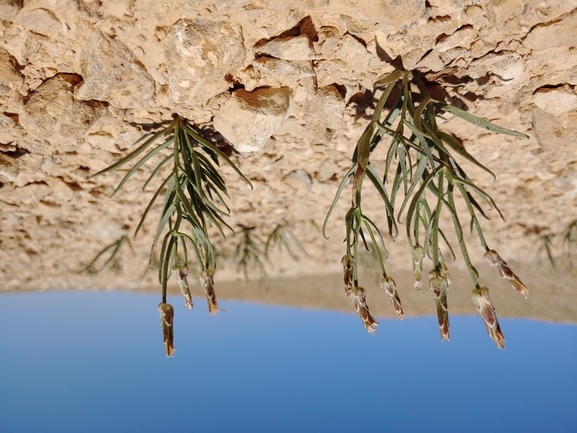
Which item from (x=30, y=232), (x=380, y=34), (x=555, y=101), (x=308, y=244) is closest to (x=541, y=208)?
(x=555, y=101)

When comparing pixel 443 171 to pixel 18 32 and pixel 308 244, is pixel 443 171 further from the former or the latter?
pixel 308 244

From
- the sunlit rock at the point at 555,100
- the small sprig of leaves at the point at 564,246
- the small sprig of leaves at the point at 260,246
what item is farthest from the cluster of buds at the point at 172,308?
the small sprig of leaves at the point at 564,246

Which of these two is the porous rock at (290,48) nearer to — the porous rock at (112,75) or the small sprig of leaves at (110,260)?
the porous rock at (112,75)

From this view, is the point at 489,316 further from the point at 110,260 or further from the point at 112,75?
the point at 110,260

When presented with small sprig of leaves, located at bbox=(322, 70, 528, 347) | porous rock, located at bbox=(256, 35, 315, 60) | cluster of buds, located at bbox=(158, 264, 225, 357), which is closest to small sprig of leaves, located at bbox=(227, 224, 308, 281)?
cluster of buds, located at bbox=(158, 264, 225, 357)

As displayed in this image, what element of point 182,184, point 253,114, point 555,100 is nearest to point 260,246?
point 182,184

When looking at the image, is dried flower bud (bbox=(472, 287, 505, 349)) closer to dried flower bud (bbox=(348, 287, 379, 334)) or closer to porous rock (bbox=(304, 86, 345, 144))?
dried flower bud (bbox=(348, 287, 379, 334))
